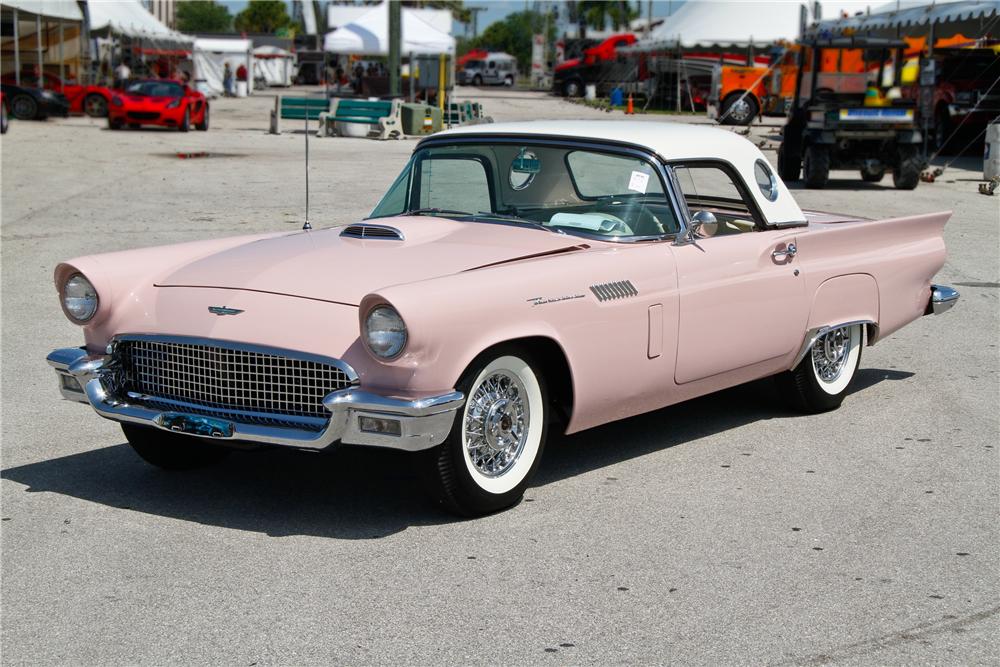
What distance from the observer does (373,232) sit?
17.9 ft

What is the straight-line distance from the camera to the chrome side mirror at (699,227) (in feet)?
18.2

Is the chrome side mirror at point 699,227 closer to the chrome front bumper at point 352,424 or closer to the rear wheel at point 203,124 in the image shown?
the chrome front bumper at point 352,424

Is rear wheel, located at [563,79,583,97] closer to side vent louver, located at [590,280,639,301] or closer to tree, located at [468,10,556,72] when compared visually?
side vent louver, located at [590,280,639,301]

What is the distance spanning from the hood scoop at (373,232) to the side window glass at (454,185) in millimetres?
518

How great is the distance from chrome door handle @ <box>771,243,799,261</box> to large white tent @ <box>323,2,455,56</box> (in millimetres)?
28267

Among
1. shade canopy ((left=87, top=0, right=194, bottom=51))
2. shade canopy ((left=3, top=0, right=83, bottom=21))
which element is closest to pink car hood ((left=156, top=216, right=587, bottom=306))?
shade canopy ((left=3, top=0, right=83, bottom=21))

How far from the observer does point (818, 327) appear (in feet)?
20.2

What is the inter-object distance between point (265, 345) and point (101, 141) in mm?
22515

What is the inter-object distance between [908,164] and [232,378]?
16093mm

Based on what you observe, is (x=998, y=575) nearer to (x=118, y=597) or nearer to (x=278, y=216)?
(x=118, y=597)

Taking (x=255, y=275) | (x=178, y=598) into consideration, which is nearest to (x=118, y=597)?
(x=178, y=598)

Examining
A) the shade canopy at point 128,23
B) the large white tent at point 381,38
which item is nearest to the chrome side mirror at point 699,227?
the large white tent at point 381,38

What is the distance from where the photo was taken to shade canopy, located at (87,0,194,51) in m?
36.1

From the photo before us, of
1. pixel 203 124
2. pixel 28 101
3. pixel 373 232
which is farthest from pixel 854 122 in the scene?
Result: pixel 28 101
